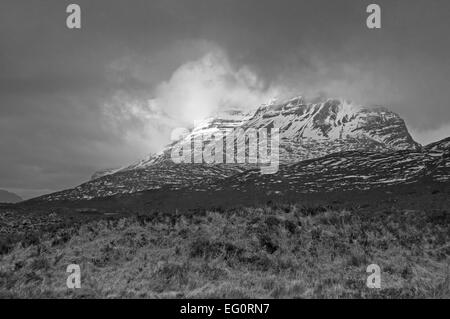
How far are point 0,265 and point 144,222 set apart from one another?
5590 mm

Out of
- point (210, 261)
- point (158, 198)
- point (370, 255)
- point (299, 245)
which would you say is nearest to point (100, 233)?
point (210, 261)

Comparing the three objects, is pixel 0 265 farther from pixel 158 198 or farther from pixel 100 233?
pixel 158 198

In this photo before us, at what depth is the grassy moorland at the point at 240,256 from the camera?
9734mm

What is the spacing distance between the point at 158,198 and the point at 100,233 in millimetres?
106769

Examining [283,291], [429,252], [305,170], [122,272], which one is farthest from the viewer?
[305,170]

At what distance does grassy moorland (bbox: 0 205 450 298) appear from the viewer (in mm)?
9734

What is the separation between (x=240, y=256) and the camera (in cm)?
1271

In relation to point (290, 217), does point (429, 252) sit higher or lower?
lower
